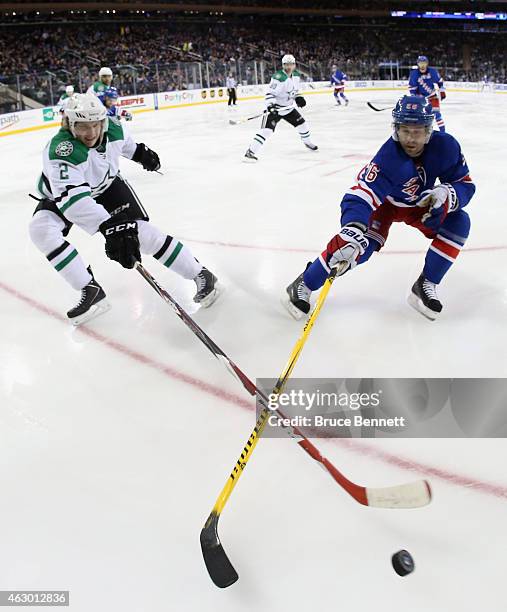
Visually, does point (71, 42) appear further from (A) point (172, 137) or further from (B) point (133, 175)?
(B) point (133, 175)

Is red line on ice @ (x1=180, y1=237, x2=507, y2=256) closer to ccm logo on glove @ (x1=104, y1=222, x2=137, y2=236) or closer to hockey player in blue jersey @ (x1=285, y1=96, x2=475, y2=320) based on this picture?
hockey player in blue jersey @ (x1=285, y1=96, x2=475, y2=320)

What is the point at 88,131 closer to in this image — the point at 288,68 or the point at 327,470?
the point at 327,470

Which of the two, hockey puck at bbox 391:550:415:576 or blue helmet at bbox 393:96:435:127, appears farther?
blue helmet at bbox 393:96:435:127

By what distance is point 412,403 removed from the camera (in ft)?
6.84

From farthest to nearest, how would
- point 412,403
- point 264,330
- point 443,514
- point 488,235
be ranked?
point 488,235, point 264,330, point 412,403, point 443,514

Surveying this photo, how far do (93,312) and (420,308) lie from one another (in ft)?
5.32

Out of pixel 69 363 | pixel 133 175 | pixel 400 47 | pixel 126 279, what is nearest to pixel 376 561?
pixel 69 363

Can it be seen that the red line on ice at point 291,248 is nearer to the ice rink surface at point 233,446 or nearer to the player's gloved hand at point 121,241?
the ice rink surface at point 233,446

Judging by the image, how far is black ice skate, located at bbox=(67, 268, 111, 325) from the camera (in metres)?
2.82

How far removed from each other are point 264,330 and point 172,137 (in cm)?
772

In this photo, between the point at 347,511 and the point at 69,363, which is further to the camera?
the point at 69,363

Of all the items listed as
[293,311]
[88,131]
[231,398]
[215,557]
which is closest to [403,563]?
[215,557]

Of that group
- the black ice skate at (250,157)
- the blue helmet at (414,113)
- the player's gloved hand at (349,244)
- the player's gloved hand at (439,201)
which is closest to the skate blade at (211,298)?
the player's gloved hand at (349,244)

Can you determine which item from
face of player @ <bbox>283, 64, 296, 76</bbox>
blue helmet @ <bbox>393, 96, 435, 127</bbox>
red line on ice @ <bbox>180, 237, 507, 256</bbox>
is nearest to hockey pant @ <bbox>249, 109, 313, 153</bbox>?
face of player @ <bbox>283, 64, 296, 76</bbox>
